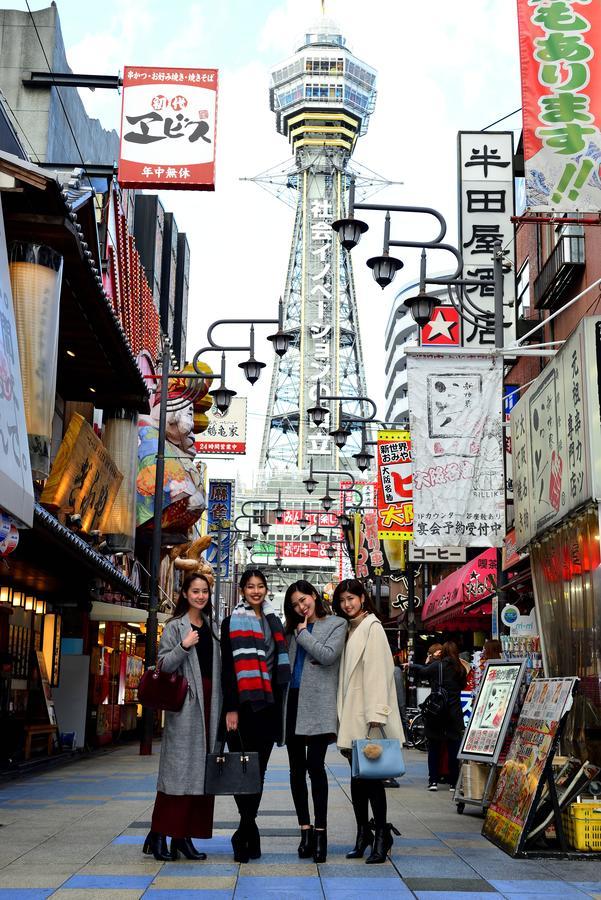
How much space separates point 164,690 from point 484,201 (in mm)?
13440

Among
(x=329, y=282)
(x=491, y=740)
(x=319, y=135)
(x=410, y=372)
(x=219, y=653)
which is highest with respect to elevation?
(x=319, y=135)

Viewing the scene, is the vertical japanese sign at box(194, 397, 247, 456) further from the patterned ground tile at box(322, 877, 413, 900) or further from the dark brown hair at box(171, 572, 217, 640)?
the patterned ground tile at box(322, 877, 413, 900)

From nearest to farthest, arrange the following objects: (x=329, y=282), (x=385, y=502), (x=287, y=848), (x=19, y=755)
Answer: (x=287, y=848), (x=19, y=755), (x=385, y=502), (x=329, y=282)

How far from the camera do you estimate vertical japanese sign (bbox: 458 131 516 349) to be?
60.2 ft

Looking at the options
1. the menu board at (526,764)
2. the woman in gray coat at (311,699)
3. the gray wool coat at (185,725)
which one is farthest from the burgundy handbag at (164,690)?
the menu board at (526,764)

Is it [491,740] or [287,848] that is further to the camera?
[491,740]

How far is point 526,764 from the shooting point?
8.29 m

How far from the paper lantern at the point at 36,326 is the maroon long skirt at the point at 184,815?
489 cm

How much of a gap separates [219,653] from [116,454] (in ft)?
41.8

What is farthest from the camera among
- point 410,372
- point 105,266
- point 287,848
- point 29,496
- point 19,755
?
point 105,266

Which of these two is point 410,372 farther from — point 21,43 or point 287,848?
point 21,43

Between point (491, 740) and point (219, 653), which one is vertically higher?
point (219, 653)

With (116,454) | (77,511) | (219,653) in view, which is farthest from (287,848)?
(116,454)

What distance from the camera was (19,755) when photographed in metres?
16.6
